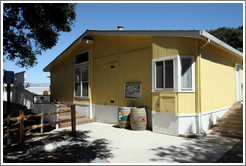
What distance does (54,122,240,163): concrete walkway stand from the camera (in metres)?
4.62

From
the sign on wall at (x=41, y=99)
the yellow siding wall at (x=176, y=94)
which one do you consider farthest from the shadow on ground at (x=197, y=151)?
the sign on wall at (x=41, y=99)

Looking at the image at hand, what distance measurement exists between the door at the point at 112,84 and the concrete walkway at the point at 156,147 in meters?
2.32

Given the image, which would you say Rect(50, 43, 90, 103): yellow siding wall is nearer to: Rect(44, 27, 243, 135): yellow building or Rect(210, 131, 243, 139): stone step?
Rect(44, 27, 243, 135): yellow building

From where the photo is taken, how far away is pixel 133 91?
27.1ft

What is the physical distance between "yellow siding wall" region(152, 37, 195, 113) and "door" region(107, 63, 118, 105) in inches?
109

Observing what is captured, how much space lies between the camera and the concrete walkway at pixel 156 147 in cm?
462

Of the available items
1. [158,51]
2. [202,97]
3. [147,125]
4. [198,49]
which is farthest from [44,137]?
[198,49]

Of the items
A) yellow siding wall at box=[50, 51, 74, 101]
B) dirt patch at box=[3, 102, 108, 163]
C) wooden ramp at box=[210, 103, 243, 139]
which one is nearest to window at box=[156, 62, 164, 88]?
wooden ramp at box=[210, 103, 243, 139]

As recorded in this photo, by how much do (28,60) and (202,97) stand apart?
29.5 feet

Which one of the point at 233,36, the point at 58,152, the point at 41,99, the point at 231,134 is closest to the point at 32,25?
the point at 41,99

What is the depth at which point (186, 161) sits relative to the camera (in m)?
4.38

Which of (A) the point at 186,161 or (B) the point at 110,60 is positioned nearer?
(A) the point at 186,161

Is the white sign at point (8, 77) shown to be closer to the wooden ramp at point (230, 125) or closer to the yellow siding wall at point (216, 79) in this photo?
the yellow siding wall at point (216, 79)

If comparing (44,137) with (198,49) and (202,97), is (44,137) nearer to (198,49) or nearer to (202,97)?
(202,97)
